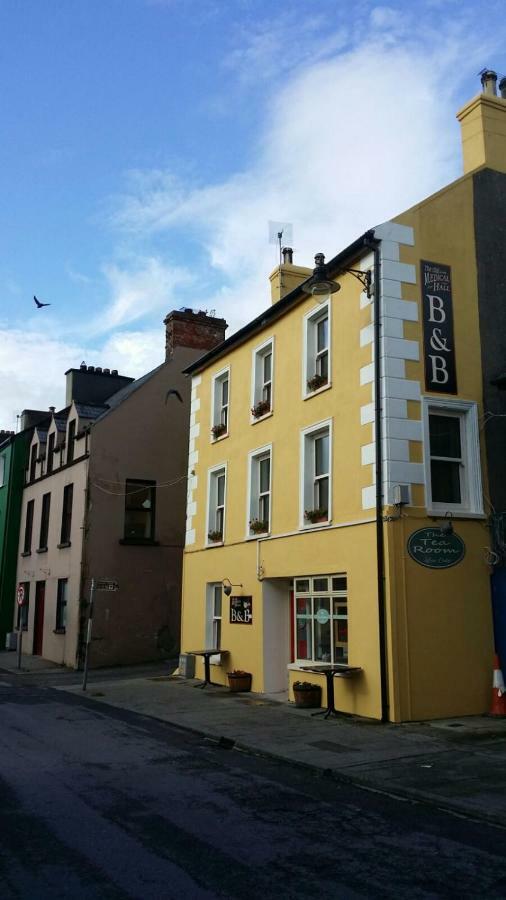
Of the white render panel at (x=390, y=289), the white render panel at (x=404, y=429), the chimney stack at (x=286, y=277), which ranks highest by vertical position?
the chimney stack at (x=286, y=277)

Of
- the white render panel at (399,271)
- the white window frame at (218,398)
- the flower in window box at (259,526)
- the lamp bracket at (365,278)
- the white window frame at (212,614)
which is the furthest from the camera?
the white window frame at (218,398)

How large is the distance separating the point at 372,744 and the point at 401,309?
7480 millimetres

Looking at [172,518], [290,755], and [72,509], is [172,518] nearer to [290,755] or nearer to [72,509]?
[72,509]

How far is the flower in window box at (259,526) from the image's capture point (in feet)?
56.2

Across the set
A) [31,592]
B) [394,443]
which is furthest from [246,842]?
[31,592]

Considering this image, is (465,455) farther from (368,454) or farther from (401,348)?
(401,348)

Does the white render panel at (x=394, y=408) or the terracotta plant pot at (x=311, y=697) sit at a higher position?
the white render panel at (x=394, y=408)

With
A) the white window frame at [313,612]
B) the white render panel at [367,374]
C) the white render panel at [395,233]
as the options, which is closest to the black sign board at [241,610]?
the white window frame at [313,612]

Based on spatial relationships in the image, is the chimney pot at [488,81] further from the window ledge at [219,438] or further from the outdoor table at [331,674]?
the outdoor table at [331,674]

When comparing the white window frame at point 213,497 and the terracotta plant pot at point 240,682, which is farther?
the white window frame at point 213,497

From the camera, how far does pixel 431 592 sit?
42.3 feet

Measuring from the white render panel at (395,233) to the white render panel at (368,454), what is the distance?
3.86 meters

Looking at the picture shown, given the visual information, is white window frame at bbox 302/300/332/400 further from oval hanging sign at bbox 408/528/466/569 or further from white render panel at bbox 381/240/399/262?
oval hanging sign at bbox 408/528/466/569

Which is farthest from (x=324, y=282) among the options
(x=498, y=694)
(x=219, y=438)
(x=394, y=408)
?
(x=219, y=438)
